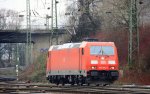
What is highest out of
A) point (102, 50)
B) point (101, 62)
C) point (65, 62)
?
point (102, 50)

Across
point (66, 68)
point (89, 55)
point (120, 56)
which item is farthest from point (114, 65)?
point (120, 56)

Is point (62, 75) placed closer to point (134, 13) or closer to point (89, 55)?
point (89, 55)

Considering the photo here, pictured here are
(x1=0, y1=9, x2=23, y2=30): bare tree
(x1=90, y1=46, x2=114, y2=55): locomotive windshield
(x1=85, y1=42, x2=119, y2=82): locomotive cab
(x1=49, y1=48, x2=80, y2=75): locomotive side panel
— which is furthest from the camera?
(x1=0, y1=9, x2=23, y2=30): bare tree

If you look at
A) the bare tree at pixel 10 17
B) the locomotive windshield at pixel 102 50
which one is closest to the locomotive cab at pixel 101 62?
the locomotive windshield at pixel 102 50

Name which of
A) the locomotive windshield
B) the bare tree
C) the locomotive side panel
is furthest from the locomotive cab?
the bare tree

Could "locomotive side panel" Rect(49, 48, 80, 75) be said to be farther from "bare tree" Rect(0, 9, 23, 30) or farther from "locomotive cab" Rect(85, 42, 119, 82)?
"bare tree" Rect(0, 9, 23, 30)

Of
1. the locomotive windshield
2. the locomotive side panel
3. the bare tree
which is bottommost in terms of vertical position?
the locomotive side panel

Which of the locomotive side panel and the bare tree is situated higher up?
the bare tree

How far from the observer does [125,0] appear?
47.6 m

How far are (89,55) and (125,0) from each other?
17.1 metres

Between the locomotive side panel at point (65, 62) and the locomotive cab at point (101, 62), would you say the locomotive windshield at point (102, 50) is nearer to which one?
the locomotive cab at point (101, 62)

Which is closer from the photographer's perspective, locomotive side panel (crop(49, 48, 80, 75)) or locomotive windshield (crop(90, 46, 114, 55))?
locomotive windshield (crop(90, 46, 114, 55))

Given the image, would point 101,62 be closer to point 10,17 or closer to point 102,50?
point 102,50

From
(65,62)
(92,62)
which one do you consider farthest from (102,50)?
(65,62)
